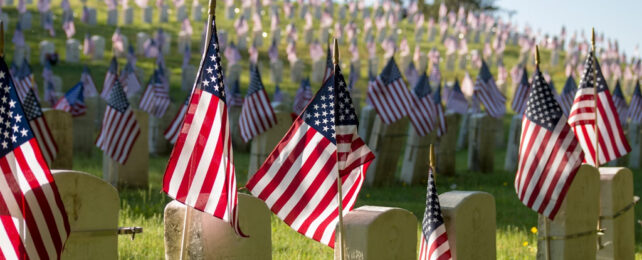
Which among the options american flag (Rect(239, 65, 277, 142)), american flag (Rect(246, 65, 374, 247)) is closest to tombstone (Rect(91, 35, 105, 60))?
american flag (Rect(239, 65, 277, 142))

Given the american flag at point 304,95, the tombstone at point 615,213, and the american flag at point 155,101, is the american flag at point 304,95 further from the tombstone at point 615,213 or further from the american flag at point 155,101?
the tombstone at point 615,213

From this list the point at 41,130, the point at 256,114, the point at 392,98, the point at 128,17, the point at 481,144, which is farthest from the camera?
the point at 128,17

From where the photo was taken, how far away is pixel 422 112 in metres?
16.1

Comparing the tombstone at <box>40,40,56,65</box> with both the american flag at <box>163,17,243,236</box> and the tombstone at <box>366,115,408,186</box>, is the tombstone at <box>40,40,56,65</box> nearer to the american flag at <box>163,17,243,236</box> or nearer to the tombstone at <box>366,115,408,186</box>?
the tombstone at <box>366,115,408,186</box>

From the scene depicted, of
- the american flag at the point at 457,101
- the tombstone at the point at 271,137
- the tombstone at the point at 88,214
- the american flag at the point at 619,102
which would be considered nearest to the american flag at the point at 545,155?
the tombstone at the point at 88,214

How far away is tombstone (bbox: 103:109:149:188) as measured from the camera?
41.9 feet

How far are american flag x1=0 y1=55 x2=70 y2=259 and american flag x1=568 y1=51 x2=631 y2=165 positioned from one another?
575 cm

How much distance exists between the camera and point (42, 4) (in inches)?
1736

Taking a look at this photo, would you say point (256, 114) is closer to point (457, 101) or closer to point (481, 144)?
point (481, 144)

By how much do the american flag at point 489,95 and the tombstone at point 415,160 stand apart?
474 cm

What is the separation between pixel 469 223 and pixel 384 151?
31.4 ft

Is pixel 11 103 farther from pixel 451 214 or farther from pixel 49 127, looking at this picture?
pixel 49 127

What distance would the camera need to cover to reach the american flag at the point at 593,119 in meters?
9.18

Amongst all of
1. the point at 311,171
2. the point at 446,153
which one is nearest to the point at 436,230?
the point at 311,171
